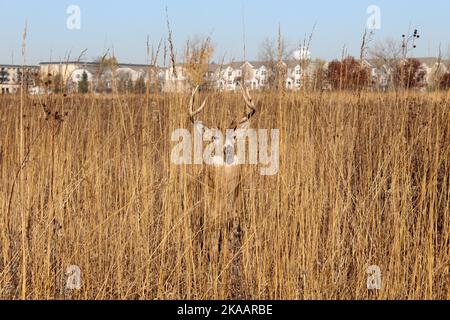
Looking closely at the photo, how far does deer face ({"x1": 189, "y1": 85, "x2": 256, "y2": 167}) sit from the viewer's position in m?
3.07

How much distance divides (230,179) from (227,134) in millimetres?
336

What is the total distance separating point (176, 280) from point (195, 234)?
0.21m

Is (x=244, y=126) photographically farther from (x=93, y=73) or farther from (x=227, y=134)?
(x=93, y=73)

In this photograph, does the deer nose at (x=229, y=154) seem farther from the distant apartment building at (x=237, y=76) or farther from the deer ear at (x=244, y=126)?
the distant apartment building at (x=237, y=76)

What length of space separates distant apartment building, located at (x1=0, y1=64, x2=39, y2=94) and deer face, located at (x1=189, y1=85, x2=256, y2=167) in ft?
2.59

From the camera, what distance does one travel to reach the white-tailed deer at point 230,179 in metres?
2.63

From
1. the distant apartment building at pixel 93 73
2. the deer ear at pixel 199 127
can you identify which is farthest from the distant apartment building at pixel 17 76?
the deer ear at pixel 199 127

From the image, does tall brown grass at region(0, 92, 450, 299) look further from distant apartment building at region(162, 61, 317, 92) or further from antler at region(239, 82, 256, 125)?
antler at region(239, 82, 256, 125)

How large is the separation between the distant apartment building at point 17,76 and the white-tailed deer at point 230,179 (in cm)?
77

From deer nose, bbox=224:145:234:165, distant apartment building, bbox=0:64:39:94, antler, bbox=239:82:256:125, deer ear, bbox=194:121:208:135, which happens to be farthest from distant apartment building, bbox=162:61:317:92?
distant apartment building, bbox=0:64:39:94

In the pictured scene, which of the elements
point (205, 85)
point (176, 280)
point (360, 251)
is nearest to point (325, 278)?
point (360, 251)
